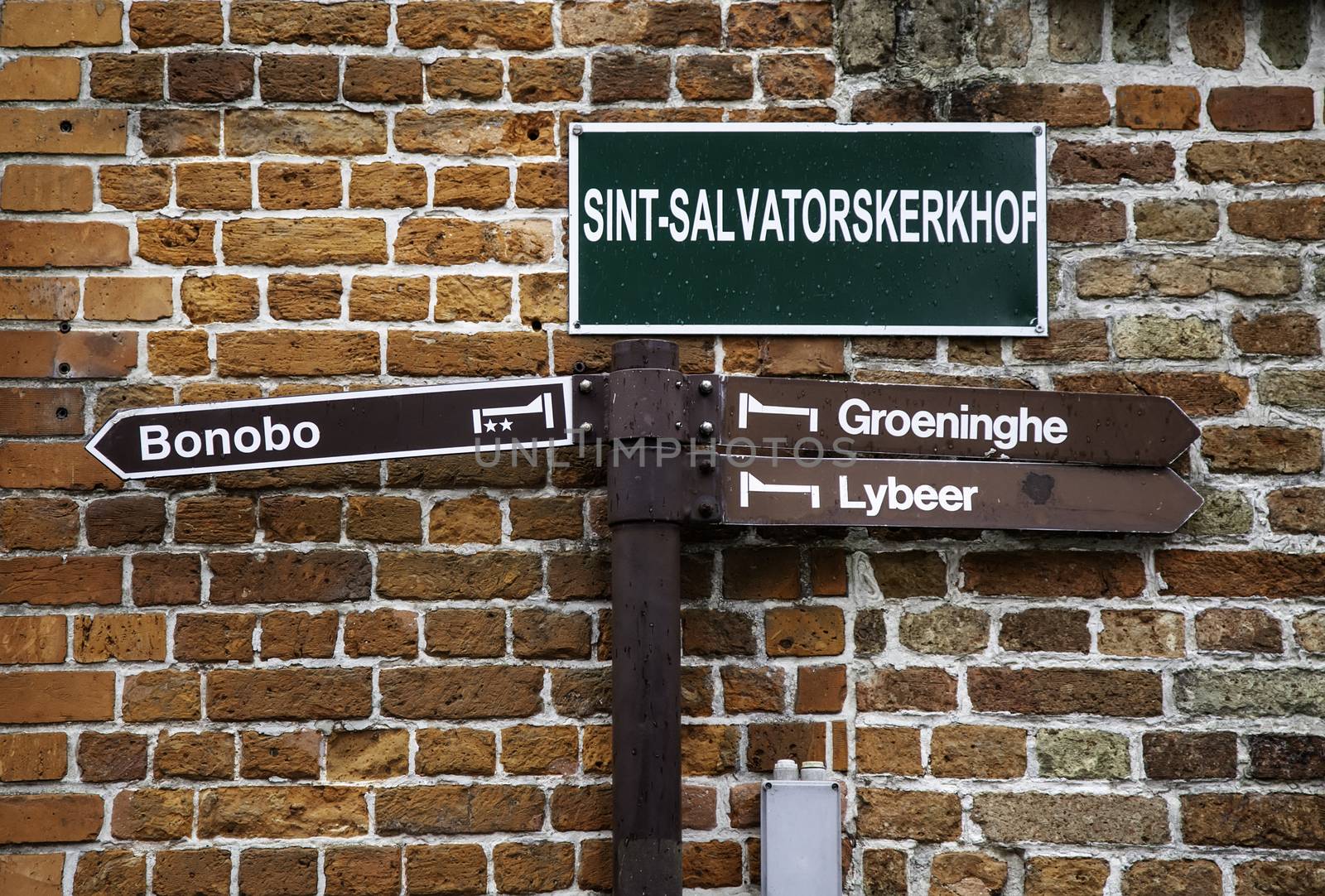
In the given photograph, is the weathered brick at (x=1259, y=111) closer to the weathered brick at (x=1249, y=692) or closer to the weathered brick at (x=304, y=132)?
the weathered brick at (x=1249, y=692)

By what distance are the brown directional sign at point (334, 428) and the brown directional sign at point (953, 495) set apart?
1.14ft

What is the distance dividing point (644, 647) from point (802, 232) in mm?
853

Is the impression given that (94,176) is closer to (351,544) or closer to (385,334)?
(385,334)

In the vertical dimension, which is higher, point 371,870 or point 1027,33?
point 1027,33

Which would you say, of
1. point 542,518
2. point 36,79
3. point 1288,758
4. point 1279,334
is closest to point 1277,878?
point 1288,758

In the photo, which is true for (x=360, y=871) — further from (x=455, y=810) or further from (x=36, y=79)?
(x=36, y=79)

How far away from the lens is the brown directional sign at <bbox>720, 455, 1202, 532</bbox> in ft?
7.06

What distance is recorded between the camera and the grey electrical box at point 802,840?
2.12 metres

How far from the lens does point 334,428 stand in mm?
2104

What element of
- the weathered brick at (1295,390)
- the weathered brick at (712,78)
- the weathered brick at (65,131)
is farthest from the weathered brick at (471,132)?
the weathered brick at (1295,390)

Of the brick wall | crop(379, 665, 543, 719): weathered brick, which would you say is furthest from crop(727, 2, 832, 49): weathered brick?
crop(379, 665, 543, 719): weathered brick

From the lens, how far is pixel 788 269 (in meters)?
2.39

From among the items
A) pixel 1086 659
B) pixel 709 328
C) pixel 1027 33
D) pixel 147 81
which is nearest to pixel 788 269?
pixel 709 328

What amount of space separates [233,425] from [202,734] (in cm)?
58
